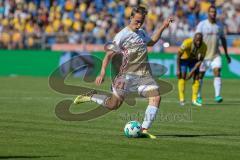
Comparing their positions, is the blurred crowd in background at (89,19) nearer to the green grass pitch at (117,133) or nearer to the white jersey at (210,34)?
the white jersey at (210,34)

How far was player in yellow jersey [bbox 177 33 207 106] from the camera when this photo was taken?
21641mm

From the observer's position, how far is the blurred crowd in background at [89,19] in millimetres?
35344

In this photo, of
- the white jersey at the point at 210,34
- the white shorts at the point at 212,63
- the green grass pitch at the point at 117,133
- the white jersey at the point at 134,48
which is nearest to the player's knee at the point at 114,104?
the green grass pitch at the point at 117,133

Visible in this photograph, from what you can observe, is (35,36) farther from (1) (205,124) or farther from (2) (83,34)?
(1) (205,124)

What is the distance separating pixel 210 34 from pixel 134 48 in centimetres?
894

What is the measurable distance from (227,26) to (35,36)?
8.98 metres

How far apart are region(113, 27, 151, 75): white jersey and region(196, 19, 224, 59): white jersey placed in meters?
8.71

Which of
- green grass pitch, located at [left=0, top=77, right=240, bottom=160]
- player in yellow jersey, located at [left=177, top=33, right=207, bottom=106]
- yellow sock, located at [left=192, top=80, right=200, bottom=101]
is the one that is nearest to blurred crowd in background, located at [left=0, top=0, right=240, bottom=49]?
player in yellow jersey, located at [left=177, top=33, right=207, bottom=106]

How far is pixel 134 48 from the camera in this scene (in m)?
14.2

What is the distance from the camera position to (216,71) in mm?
22734

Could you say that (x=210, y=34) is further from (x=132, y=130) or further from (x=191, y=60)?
(x=132, y=130)

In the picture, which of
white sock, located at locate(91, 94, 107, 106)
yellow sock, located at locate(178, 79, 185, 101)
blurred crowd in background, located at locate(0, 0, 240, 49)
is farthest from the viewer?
blurred crowd in background, located at locate(0, 0, 240, 49)

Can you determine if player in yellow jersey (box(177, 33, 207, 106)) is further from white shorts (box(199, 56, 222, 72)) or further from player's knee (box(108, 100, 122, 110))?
player's knee (box(108, 100, 122, 110))

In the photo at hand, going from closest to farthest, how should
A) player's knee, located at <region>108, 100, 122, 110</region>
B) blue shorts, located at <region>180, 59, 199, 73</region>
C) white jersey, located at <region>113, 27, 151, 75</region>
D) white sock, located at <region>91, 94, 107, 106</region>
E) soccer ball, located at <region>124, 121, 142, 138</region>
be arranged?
soccer ball, located at <region>124, 121, 142, 138</region>, white jersey, located at <region>113, 27, 151, 75</region>, player's knee, located at <region>108, 100, 122, 110</region>, white sock, located at <region>91, 94, 107, 106</region>, blue shorts, located at <region>180, 59, 199, 73</region>
